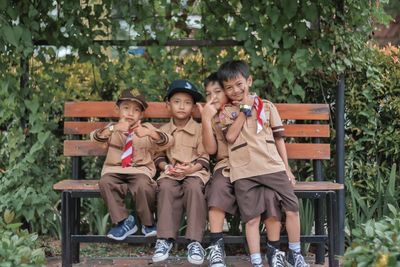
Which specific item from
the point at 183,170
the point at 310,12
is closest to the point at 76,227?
the point at 183,170

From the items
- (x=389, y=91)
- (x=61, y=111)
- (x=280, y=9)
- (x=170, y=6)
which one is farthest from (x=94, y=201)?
(x=389, y=91)

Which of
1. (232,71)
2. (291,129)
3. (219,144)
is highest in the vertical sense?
(232,71)

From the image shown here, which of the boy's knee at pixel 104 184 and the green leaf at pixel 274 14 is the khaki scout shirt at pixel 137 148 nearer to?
the boy's knee at pixel 104 184

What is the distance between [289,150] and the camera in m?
5.02

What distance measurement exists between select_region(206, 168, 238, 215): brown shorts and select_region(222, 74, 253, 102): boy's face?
545 mm

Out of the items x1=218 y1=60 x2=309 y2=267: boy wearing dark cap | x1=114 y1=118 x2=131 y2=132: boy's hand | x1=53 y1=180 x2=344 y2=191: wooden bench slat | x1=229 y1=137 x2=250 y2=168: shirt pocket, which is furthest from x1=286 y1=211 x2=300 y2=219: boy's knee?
x1=114 y1=118 x2=131 y2=132: boy's hand

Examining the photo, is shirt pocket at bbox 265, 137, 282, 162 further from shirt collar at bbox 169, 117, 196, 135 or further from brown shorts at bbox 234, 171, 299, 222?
shirt collar at bbox 169, 117, 196, 135

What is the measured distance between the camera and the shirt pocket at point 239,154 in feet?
14.9

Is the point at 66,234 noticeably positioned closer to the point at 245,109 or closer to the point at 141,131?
the point at 141,131

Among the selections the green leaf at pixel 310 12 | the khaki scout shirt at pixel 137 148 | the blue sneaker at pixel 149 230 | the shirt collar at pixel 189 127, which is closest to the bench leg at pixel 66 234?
the khaki scout shirt at pixel 137 148

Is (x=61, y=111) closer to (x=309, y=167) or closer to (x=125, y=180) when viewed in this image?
(x=125, y=180)

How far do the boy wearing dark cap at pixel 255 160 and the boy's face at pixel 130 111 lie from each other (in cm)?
60

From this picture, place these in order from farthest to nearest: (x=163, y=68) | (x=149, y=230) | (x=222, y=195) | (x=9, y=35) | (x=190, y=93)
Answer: (x=163, y=68)
(x=9, y=35)
(x=190, y=93)
(x=149, y=230)
(x=222, y=195)

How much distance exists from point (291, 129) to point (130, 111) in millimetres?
1150
